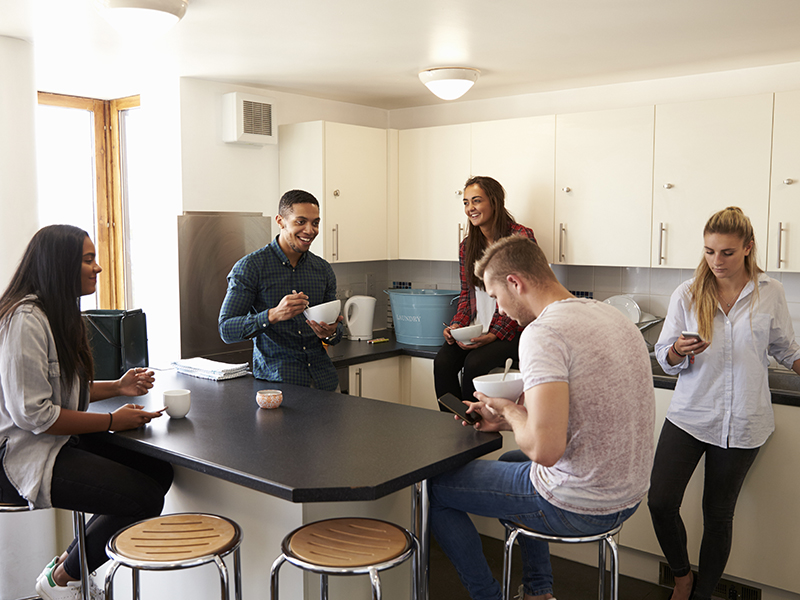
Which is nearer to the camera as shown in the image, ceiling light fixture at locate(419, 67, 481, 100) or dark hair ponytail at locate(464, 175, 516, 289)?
ceiling light fixture at locate(419, 67, 481, 100)

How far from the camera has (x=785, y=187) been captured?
10.3 ft

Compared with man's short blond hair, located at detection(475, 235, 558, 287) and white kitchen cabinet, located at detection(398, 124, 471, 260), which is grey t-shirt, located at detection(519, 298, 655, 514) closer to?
man's short blond hair, located at detection(475, 235, 558, 287)

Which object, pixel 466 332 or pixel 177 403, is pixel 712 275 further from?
pixel 177 403

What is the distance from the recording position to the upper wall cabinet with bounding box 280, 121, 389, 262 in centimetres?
403

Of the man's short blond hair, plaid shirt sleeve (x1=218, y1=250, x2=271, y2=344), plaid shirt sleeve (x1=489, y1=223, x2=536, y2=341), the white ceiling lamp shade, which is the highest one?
the white ceiling lamp shade

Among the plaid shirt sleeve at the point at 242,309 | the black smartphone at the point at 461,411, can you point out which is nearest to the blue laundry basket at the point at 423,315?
the plaid shirt sleeve at the point at 242,309

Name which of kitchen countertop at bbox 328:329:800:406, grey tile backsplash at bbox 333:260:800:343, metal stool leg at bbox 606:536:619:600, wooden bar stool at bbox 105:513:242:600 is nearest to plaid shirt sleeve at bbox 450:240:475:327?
kitchen countertop at bbox 328:329:800:406

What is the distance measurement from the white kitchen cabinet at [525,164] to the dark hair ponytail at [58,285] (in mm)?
2360

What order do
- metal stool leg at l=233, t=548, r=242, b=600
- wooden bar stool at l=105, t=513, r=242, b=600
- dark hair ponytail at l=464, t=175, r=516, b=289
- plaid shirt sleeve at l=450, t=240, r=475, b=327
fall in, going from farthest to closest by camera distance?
plaid shirt sleeve at l=450, t=240, r=475, b=327 < dark hair ponytail at l=464, t=175, r=516, b=289 < metal stool leg at l=233, t=548, r=242, b=600 < wooden bar stool at l=105, t=513, r=242, b=600

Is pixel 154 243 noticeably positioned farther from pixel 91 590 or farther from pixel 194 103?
pixel 91 590

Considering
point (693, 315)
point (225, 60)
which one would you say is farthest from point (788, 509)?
point (225, 60)

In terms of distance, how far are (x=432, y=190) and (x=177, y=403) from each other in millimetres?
2360

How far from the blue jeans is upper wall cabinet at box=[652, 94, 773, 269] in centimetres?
187

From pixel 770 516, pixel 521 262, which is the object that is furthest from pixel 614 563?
pixel 770 516
